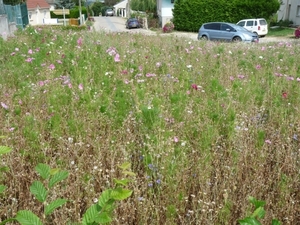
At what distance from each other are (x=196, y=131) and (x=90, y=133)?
1063mm

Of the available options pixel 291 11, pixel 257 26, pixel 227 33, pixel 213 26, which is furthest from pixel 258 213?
pixel 291 11

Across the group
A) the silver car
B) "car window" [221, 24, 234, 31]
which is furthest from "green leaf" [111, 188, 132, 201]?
"car window" [221, 24, 234, 31]

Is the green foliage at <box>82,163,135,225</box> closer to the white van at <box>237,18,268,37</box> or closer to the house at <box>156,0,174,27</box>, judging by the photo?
the white van at <box>237,18,268,37</box>

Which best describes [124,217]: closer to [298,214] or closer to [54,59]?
[298,214]

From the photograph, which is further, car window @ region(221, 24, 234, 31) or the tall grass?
car window @ region(221, 24, 234, 31)

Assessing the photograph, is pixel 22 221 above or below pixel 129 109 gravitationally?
above

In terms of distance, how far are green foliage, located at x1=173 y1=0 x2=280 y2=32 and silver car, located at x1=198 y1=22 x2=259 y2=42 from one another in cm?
1156

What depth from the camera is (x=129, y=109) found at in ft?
11.9

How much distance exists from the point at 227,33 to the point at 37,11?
45.8 m

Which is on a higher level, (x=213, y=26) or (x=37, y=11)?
(x=37, y=11)

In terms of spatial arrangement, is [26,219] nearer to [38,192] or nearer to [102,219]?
[38,192]

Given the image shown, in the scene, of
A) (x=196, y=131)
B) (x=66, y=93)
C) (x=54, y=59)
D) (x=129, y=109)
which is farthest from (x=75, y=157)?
(x=54, y=59)

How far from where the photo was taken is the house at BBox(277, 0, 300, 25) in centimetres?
3256

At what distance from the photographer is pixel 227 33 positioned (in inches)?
738
